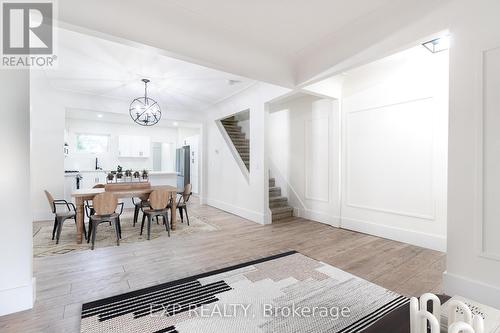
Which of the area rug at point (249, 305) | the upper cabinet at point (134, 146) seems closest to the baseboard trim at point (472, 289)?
the area rug at point (249, 305)

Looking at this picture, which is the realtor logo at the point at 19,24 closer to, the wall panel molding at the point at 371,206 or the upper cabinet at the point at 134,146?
Answer: the wall panel molding at the point at 371,206

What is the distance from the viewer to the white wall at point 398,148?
3.47 metres

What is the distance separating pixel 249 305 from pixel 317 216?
3.44 metres

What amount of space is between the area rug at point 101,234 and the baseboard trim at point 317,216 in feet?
6.83

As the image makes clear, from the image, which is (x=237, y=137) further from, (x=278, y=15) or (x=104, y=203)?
(x=278, y=15)

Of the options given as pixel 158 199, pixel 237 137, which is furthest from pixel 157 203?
pixel 237 137

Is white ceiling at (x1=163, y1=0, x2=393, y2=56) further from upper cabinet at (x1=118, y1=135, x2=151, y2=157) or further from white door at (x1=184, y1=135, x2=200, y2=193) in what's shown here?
upper cabinet at (x1=118, y1=135, x2=151, y2=157)

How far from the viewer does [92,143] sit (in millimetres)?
8594

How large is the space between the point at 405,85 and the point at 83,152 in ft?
31.5

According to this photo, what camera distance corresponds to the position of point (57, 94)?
17.4 ft

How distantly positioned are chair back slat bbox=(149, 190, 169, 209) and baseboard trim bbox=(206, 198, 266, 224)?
194cm

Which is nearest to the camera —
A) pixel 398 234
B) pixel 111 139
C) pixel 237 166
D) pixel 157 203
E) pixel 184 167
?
pixel 398 234

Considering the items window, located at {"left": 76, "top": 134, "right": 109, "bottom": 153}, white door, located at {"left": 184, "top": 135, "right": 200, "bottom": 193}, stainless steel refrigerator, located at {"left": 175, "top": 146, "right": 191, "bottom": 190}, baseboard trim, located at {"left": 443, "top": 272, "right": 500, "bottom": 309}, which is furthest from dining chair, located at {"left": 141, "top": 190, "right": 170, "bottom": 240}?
window, located at {"left": 76, "top": 134, "right": 109, "bottom": 153}

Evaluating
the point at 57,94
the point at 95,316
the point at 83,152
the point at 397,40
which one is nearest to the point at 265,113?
the point at 397,40
